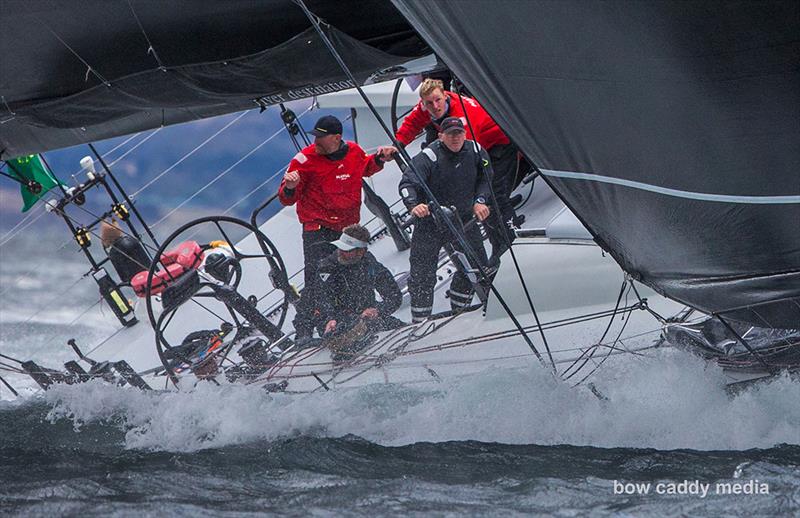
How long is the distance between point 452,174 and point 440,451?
1299mm

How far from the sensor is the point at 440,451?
4.23m

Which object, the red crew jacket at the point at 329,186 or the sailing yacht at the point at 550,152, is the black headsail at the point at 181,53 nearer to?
the sailing yacht at the point at 550,152

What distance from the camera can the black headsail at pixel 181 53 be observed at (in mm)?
4793

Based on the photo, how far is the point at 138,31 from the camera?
194 inches

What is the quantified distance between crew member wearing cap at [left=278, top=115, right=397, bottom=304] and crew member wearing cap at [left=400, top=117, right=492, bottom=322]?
0.24 m

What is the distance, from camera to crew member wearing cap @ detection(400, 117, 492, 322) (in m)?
4.99

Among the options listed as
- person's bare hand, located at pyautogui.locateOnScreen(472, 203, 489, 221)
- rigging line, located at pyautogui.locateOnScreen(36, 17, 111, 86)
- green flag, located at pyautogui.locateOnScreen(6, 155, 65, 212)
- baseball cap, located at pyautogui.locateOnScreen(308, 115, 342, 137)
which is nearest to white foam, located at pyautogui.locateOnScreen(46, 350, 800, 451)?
person's bare hand, located at pyautogui.locateOnScreen(472, 203, 489, 221)

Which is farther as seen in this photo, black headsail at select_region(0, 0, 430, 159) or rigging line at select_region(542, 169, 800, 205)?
black headsail at select_region(0, 0, 430, 159)

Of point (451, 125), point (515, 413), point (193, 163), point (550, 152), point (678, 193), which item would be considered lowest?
point (515, 413)

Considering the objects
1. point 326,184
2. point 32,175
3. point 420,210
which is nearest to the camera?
point 420,210

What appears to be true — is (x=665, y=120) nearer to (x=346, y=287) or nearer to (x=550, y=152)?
(x=550, y=152)

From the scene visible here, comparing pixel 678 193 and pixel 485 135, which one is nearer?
pixel 678 193

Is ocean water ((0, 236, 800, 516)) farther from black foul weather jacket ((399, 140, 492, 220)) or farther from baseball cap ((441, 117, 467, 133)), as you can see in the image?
baseball cap ((441, 117, 467, 133))

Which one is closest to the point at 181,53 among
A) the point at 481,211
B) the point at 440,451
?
the point at 481,211
